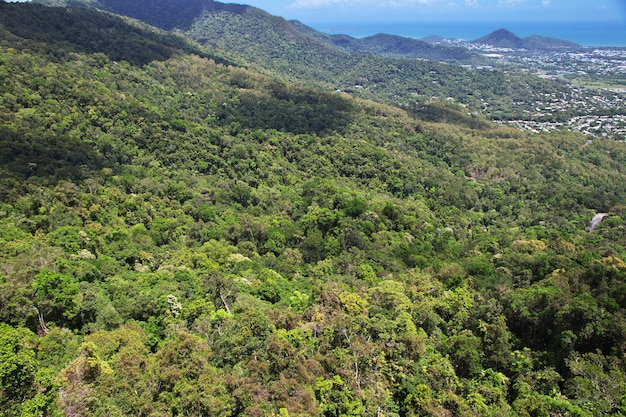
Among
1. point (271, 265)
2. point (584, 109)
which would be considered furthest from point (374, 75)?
point (271, 265)

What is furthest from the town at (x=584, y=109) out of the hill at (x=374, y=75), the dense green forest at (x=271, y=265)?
the dense green forest at (x=271, y=265)

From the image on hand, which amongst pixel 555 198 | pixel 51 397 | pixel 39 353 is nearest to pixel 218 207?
pixel 39 353

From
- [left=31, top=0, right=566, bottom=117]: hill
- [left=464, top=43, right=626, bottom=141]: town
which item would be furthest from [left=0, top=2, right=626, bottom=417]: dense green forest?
[left=31, top=0, right=566, bottom=117]: hill

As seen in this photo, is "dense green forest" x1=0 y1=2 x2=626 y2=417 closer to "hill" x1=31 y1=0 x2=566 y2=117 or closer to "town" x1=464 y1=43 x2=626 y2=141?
"town" x1=464 y1=43 x2=626 y2=141

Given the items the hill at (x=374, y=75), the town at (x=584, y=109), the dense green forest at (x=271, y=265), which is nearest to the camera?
the dense green forest at (x=271, y=265)

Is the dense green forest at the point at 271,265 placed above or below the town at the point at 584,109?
below

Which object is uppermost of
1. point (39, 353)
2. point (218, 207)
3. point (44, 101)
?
point (44, 101)

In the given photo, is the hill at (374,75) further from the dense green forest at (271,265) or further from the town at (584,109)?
the dense green forest at (271,265)

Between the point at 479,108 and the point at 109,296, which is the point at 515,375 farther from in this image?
the point at 479,108

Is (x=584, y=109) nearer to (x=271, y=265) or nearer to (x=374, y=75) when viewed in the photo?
(x=374, y=75)
